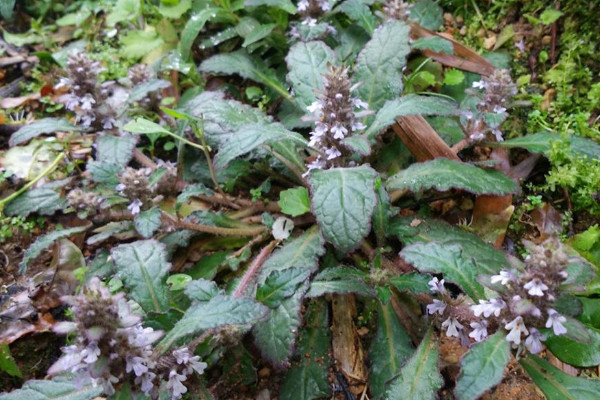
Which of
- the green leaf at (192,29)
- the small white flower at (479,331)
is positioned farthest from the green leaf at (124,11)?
the small white flower at (479,331)

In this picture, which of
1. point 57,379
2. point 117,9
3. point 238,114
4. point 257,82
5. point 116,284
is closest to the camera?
point 57,379

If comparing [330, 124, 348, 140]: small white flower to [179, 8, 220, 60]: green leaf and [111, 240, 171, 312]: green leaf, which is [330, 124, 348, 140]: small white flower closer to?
[111, 240, 171, 312]: green leaf

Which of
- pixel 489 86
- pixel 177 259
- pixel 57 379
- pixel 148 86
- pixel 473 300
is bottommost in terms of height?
pixel 177 259

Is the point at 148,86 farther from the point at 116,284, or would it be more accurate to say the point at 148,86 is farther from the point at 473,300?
the point at 473,300

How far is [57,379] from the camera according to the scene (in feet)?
6.66

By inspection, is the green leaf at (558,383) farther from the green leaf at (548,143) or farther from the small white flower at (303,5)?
the small white flower at (303,5)

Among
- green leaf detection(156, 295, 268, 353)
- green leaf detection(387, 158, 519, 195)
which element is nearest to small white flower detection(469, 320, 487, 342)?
green leaf detection(387, 158, 519, 195)

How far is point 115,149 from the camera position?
2.91m

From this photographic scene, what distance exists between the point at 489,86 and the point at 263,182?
54.0 inches

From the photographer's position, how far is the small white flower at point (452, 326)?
2.04 m

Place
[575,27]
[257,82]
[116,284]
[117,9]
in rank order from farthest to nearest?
[117,9] → [257,82] → [575,27] → [116,284]

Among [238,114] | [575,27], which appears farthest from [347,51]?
[575,27]

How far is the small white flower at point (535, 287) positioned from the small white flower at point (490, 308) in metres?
0.17

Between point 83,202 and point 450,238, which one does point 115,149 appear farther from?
point 450,238
